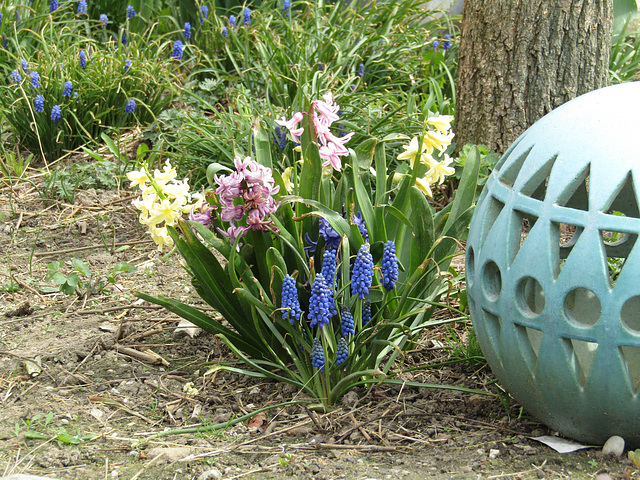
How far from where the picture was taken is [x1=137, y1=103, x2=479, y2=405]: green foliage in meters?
2.09

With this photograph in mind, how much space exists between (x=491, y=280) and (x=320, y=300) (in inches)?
19.5

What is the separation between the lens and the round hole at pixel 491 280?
6.02ft

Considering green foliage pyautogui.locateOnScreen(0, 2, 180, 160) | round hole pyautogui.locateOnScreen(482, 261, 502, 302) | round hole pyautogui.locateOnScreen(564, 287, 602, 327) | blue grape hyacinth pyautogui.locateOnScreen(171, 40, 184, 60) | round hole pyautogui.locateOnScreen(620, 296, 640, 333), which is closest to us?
round hole pyautogui.locateOnScreen(482, 261, 502, 302)

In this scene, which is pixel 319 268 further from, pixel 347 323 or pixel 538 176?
pixel 538 176

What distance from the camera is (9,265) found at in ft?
10.6

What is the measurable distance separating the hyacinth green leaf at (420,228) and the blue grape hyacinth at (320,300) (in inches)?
18.5

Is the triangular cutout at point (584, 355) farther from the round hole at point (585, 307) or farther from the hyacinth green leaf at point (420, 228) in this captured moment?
the hyacinth green leaf at point (420, 228)

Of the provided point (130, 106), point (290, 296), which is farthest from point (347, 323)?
point (130, 106)

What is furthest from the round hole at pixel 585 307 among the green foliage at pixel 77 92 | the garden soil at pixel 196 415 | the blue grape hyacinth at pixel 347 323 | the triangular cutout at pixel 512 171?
the green foliage at pixel 77 92

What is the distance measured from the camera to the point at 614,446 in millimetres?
1743

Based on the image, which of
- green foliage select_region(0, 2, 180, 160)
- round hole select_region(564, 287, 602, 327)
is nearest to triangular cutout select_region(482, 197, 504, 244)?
round hole select_region(564, 287, 602, 327)

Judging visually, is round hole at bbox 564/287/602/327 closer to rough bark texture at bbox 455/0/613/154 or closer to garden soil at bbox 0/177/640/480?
garden soil at bbox 0/177/640/480

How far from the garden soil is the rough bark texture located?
50.0 inches

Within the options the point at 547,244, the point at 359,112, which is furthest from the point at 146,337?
the point at 359,112
